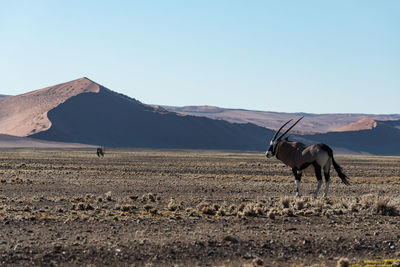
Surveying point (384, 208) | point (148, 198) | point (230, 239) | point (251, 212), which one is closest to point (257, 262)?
point (230, 239)

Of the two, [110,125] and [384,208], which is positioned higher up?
[110,125]

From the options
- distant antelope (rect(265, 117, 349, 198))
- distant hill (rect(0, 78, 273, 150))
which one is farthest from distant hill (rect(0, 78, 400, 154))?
distant antelope (rect(265, 117, 349, 198))

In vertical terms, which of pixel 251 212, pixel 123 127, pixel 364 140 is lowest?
pixel 251 212

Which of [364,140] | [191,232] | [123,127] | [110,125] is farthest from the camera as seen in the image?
[364,140]

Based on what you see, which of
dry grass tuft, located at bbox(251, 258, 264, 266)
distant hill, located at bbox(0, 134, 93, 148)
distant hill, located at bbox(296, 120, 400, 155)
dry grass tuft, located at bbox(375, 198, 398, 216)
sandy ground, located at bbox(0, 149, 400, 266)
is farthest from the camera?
distant hill, located at bbox(296, 120, 400, 155)

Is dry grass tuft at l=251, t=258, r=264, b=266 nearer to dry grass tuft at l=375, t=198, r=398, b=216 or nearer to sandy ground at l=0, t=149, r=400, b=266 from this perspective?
sandy ground at l=0, t=149, r=400, b=266

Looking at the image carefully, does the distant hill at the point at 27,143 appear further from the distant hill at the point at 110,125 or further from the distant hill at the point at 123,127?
the distant hill at the point at 110,125

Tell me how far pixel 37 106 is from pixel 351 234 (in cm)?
17481

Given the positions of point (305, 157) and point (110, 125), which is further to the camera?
point (110, 125)

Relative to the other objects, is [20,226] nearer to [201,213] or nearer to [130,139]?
[201,213]

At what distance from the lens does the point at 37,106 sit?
179 meters

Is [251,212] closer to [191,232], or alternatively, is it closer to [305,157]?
[191,232]

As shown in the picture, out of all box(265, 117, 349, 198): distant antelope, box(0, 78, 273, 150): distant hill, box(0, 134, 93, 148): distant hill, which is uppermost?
box(0, 78, 273, 150): distant hill

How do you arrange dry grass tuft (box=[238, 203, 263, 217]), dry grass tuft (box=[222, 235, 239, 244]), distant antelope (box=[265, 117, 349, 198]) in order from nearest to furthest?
1. dry grass tuft (box=[222, 235, 239, 244])
2. dry grass tuft (box=[238, 203, 263, 217])
3. distant antelope (box=[265, 117, 349, 198])
